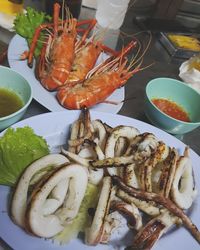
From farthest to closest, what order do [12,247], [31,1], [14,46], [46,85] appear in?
1. [31,1]
2. [14,46]
3. [46,85]
4. [12,247]

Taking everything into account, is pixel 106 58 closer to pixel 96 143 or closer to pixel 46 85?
pixel 46 85

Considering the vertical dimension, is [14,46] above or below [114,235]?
above

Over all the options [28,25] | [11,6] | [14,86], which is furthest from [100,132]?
[11,6]

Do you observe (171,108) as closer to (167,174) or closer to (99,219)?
(167,174)

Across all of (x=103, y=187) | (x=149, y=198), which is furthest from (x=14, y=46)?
(x=149, y=198)

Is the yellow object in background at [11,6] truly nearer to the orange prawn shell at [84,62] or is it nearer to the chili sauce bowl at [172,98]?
the orange prawn shell at [84,62]

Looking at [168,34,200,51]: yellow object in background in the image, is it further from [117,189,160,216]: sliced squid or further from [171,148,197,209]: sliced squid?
[117,189,160,216]: sliced squid

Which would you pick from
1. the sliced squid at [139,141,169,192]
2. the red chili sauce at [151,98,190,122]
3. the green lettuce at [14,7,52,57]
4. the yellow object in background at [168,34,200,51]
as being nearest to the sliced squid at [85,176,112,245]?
the sliced squid at [139,141,169,192]

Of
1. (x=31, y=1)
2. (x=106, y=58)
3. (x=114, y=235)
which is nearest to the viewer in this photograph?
(x=114, y=235)
